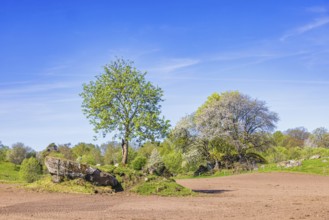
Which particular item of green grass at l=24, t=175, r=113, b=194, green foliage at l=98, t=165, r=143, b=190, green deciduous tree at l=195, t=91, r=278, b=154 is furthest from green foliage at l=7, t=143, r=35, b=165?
green grass at l=24, t=175, r=113, b=194

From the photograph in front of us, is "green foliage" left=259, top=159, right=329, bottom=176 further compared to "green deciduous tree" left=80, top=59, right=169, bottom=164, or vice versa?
"green foliage" left=259, top=159, right=329, bottom=176

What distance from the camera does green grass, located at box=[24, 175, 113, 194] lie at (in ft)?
79.1

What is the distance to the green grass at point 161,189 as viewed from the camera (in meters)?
24.7

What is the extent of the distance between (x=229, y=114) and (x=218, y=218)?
42.0 m

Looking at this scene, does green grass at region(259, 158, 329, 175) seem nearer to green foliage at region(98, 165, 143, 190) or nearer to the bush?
green foliage at region(98, 165, 143, 190)

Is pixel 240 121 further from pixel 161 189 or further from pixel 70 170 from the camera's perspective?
pixel 70 170

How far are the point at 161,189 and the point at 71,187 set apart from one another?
18.7 feet

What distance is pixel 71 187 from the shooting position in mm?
24266

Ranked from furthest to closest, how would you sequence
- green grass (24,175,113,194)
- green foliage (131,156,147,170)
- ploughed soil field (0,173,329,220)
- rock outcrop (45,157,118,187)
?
1. green foliage (131,156,147,170)
2. rock outcrop (45,157,118,187)
3. green grass (24,175,113,194)
4. ploughed soil field (0,173,329,220)

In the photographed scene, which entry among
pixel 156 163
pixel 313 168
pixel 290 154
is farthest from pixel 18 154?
pixel 313 168

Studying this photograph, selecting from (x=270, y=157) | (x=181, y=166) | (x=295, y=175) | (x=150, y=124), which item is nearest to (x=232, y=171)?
(x=181, y=166)

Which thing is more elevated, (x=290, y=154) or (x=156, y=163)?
(x=290, y=154)

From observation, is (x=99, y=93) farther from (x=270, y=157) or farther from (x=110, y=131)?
(x=270, y=157)

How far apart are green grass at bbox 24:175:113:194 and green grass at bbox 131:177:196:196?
200 centimetres
